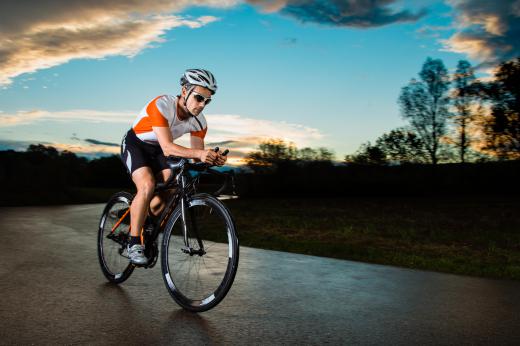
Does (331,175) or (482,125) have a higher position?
(482,125)

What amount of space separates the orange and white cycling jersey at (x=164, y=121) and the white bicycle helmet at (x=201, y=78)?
357 millimetres

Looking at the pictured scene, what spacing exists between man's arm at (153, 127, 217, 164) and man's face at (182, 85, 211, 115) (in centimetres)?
34

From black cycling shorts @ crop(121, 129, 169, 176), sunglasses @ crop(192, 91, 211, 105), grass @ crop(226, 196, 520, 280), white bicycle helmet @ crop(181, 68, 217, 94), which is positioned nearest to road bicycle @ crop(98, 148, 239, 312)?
black cycling shorts @ crop(121, 129, 169, 176)

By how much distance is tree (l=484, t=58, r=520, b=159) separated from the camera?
3819 cm

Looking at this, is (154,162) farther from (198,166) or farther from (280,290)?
(280,290)

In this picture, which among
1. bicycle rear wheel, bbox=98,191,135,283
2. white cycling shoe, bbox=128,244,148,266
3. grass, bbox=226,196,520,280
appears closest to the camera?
white cycling shoe, bbox=128,244,148,266

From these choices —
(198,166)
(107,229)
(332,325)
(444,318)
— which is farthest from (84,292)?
(444,318)

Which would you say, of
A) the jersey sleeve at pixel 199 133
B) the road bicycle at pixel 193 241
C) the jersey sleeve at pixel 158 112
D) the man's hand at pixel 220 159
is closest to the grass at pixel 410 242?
the jersey sleeve at pixel 199 133

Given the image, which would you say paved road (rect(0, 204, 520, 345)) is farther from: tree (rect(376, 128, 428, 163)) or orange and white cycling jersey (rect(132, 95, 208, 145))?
tree (rect(376, 128, 428, 163))

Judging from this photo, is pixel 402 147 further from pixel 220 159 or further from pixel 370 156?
pixel 220 159

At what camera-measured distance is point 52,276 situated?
6711 mm

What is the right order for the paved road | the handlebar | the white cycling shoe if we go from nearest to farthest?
the paved road → the handlebar → the white cycling shoe

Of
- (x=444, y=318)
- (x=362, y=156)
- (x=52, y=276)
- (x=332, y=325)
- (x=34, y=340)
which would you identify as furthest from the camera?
(x=362, y=156)

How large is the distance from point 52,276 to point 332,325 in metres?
3.84
